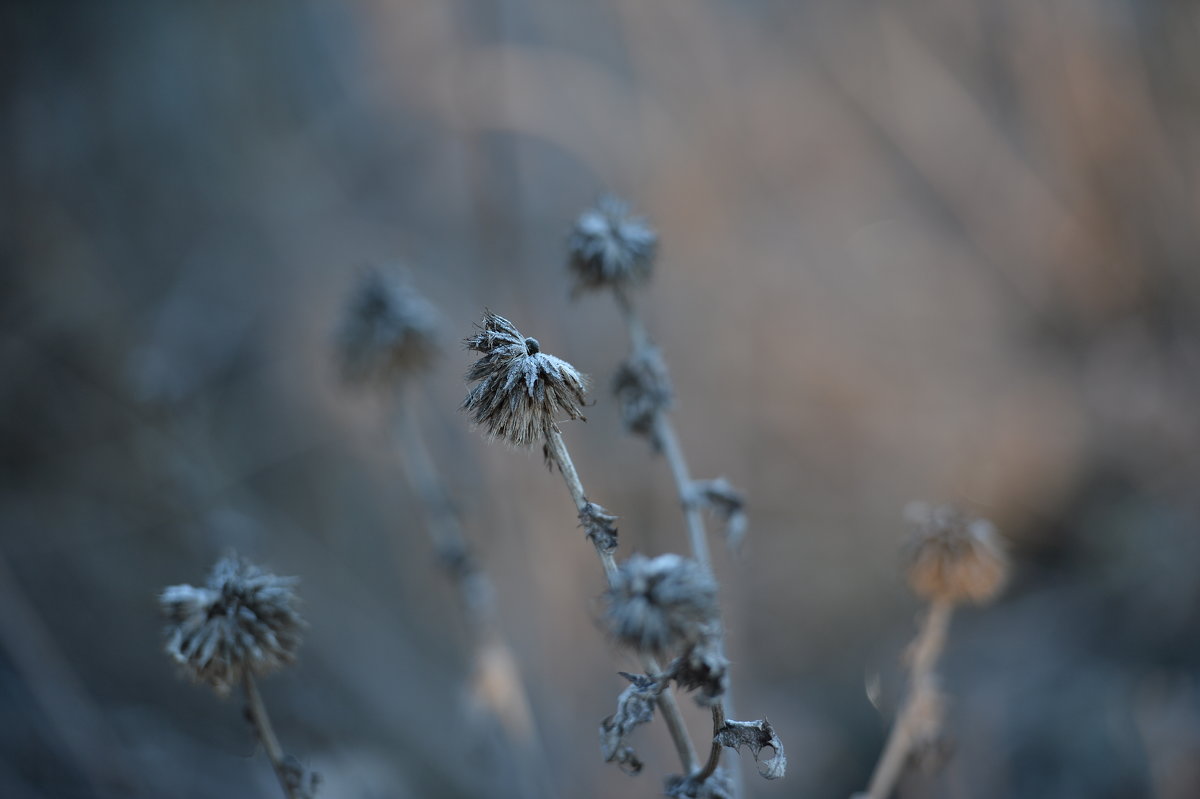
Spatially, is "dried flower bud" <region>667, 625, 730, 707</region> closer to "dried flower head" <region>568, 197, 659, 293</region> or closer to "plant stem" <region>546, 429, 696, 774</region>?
"plant stem" <region>546, 429, 696, 774</region>

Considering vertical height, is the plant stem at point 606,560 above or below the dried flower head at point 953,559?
below

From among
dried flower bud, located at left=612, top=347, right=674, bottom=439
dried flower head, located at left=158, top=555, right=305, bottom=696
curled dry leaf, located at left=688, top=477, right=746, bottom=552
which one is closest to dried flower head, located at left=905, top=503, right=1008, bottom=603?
curled dry leaf, located at left=688, top=477, right=746, bottom=552

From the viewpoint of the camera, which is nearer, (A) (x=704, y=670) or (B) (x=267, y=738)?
(A) (x=704, y=670)

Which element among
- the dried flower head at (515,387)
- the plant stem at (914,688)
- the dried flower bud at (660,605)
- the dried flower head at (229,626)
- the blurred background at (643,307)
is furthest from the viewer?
the blurred background at (643,307)

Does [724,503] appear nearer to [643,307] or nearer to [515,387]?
[515,387]

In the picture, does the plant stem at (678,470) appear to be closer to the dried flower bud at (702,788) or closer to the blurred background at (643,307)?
the dried flower bud at (702,788)

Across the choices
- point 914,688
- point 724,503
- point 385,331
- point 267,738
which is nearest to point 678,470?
point 724,503

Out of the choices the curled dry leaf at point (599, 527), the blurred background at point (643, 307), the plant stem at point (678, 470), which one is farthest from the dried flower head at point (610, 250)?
the blurred background at point (643, 307)
